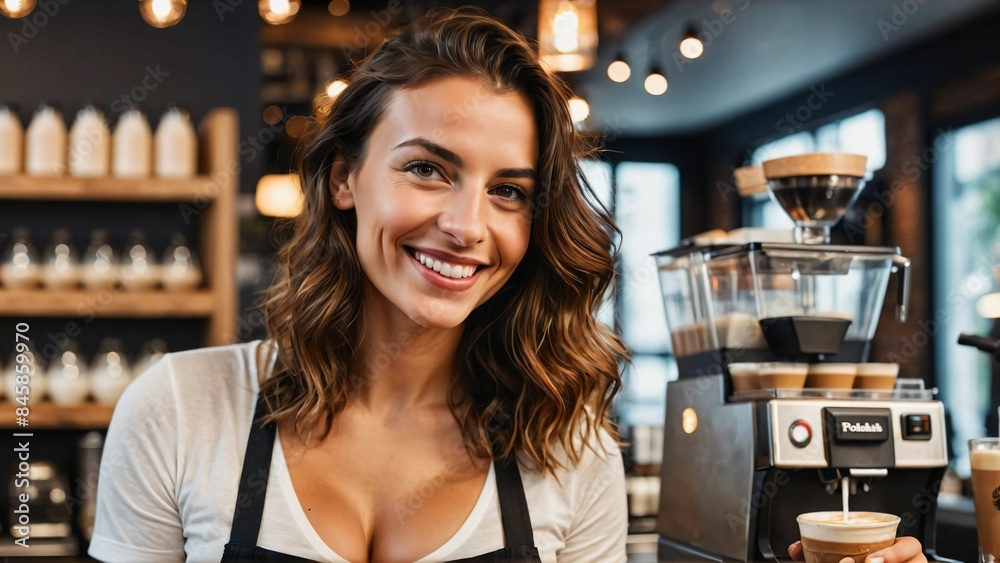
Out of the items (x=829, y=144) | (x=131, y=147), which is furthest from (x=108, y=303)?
(x=829, y=144)

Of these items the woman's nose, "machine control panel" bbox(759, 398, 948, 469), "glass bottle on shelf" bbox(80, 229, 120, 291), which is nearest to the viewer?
the woman's nose

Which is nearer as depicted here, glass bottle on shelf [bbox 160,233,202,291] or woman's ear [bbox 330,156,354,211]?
woman's ear [bbox 330,156,354,211]

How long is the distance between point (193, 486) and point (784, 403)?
3.15ft

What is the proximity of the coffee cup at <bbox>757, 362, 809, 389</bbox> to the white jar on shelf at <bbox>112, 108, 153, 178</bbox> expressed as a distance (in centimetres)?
265

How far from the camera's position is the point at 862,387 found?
6.13ft

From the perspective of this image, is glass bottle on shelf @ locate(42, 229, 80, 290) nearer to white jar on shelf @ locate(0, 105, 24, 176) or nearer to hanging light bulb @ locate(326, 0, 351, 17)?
white jar on shelf @ locate(0, 105, 24, 176)

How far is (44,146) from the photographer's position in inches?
143

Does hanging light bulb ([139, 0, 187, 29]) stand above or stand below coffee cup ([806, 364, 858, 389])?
above

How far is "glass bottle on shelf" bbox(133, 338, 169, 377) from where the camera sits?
3684mm

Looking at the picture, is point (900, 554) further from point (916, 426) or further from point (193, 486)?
point (193, 486)

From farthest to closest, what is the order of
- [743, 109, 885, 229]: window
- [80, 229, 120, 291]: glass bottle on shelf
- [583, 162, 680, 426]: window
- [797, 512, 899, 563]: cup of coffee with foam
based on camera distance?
[583, 162, 680, 426]: window → [743, 109, 885, 229]: window → [80, 229, 120, 291]: glass bottle on shelf → [797, 512, 899, 563]: cup of coffee with foam

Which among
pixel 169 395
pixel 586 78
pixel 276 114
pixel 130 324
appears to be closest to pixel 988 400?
pixel 586 78

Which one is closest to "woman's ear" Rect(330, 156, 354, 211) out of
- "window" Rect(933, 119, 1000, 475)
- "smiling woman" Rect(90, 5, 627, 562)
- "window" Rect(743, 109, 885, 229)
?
"smiling woman" Rect(90, 5, 627, 562)

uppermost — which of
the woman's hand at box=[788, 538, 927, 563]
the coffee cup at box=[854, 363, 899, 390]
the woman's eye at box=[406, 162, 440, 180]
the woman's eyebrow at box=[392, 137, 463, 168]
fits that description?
the woman's eyebrow at box=[392, 137, 463, 168]
